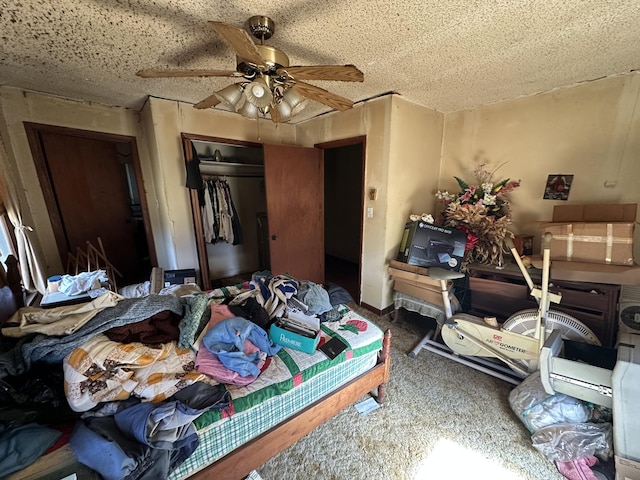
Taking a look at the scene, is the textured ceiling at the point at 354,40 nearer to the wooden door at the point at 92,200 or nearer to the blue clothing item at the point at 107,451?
the wooden door at the point at 92,200

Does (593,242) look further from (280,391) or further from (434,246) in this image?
(280,391)

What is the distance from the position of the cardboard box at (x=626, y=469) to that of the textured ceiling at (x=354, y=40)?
212 cm

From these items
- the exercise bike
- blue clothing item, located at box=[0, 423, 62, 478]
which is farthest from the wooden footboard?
the exercise bike

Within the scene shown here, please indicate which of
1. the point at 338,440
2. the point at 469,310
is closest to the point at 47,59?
the point at 338,440

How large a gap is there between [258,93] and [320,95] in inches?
18.5

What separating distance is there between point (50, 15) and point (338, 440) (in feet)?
8.90

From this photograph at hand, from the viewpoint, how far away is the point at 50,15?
1240mm

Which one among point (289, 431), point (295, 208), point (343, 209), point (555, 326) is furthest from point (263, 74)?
point (343, 209)

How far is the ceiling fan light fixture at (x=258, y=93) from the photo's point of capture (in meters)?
1.28

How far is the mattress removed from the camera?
1033 mm

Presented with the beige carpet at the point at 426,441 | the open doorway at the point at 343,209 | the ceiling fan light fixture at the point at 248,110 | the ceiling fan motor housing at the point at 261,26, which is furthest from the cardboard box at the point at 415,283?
the ceiling fan motor housing at the point at 261,26

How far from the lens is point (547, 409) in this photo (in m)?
1.46

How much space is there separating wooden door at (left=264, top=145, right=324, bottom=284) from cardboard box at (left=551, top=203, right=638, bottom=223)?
2411 mm

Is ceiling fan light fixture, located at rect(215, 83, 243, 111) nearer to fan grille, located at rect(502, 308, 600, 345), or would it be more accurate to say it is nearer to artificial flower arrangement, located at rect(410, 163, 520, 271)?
artificial flower arrangement, located at rect(410, 163, 520, 271)
